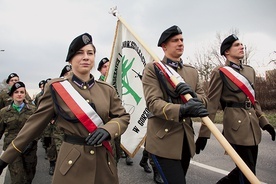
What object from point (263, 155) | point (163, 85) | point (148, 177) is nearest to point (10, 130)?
point (148, 177)

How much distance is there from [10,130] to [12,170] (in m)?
0.64

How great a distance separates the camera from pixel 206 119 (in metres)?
2.48

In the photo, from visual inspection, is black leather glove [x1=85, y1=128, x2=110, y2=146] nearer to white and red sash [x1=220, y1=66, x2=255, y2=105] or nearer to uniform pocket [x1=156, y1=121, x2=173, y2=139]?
uniform pocket [x1=156, y1=121, x2=173, y2=139]

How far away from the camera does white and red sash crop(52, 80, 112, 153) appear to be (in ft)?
7.47

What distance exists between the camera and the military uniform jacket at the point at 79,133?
225 cm

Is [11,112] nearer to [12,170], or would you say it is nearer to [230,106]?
[12,170]

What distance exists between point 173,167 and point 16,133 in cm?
289

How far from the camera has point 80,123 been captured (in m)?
2.32

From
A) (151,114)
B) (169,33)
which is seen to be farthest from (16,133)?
(169,33)

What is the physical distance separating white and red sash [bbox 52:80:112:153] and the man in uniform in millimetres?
1701

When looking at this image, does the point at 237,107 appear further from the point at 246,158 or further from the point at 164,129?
the point at 164,129

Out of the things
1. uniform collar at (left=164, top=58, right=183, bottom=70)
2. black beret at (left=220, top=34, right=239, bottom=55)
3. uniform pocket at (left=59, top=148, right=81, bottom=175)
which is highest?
uniform pocket at (left=59, top=148, right=81, bottom=175)

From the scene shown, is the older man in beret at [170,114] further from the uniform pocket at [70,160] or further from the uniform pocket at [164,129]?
the uniform pocket at [70,160]

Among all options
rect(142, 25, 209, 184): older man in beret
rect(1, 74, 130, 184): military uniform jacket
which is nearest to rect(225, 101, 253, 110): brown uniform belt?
rect(142, 25, 209, 184): older man in beret
